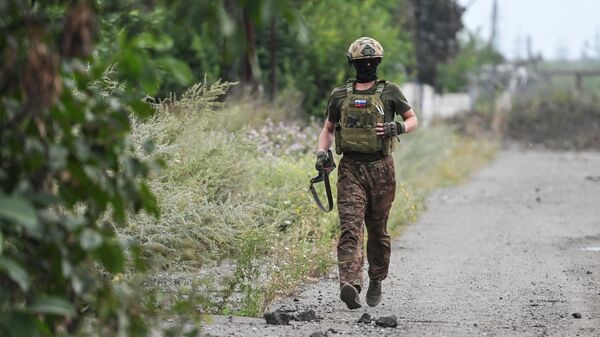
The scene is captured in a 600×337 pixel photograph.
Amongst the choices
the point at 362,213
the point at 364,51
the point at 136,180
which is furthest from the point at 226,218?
the point at 364,51

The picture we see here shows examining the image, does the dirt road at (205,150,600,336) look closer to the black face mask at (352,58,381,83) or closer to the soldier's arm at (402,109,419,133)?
the soldier's arm at (402,109,419,133)

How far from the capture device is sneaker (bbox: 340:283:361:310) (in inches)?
352

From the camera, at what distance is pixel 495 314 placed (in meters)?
8.99

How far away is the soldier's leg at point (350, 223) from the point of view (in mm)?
9125

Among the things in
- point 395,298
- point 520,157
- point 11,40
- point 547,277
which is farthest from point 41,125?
point 520,157

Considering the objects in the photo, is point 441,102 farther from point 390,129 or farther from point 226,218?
point 390,129

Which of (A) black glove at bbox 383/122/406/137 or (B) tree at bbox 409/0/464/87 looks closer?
(A) black glove at bbox 383/122/406/137

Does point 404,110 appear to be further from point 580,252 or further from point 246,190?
point 580,252

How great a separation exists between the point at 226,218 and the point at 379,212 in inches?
70.6

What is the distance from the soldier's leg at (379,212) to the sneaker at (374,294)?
56 millimetres

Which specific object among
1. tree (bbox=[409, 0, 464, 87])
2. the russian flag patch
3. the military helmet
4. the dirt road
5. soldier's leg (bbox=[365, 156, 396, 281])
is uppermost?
the military helmet

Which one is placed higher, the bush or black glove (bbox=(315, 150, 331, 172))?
black glove (bbox=(315, 150, 331, 172))

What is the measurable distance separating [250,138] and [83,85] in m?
9.25

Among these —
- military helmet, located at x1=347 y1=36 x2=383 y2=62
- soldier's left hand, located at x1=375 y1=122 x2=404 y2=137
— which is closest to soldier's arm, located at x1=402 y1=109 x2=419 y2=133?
soldier's left hand, located at x1=375 y1=122 x2=404 y2=137
